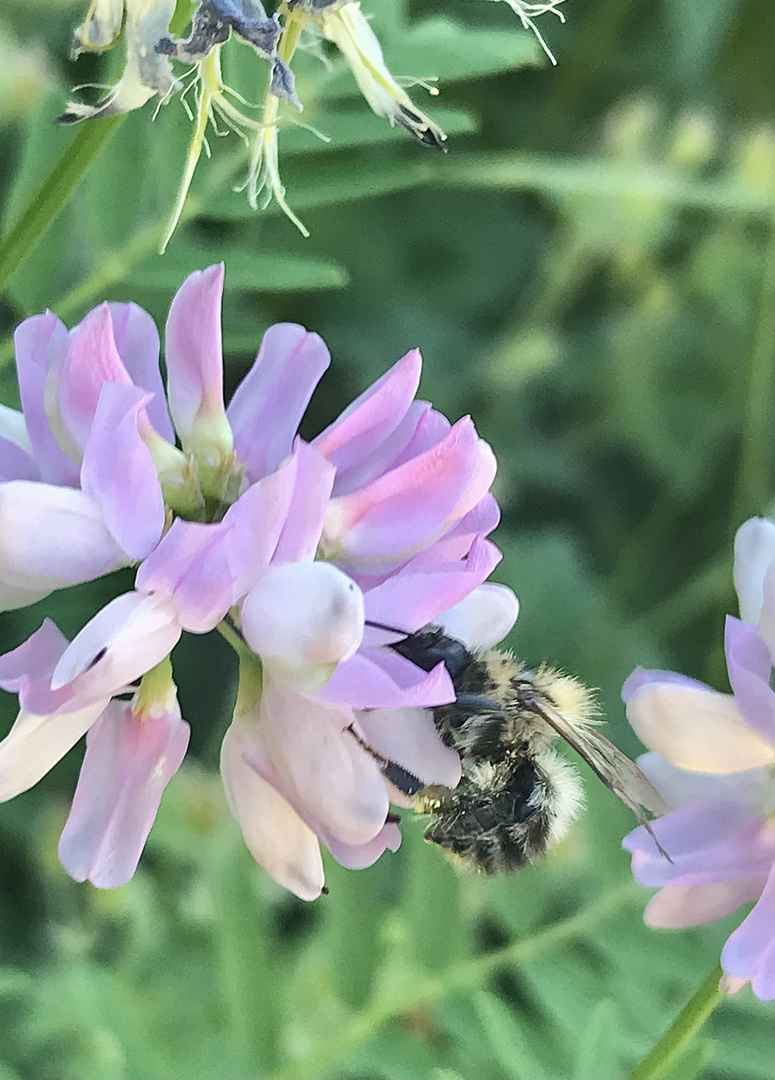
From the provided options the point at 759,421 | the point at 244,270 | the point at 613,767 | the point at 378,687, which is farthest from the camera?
the point at 759,421

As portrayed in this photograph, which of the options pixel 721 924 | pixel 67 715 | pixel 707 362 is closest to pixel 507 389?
pixel 707 362

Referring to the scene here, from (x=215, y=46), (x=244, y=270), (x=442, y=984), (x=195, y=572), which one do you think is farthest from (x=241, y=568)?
(x=442, y=984)

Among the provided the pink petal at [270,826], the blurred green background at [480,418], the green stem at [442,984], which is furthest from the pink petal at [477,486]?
the green stem at [442,984]

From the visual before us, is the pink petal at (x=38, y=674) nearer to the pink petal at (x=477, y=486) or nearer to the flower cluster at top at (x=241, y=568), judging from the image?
the flower cluster at top at (x=241, y=568)

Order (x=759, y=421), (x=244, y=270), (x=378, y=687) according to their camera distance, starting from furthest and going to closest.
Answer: (x=759, y=421)
(x=244, y=270)
(x=378, y=687)

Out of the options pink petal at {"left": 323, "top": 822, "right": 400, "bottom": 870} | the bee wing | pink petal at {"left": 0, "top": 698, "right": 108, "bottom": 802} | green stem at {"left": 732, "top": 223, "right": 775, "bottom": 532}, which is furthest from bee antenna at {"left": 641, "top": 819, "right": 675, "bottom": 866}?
green stem at {"left": 732, "top": 223, "right": 775, "bottom": 532}

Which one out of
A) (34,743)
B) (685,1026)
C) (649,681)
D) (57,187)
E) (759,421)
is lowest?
(759,421)

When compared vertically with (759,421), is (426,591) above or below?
above

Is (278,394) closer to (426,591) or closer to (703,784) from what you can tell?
(426,591)
